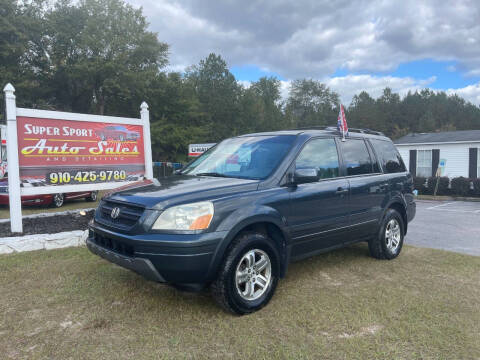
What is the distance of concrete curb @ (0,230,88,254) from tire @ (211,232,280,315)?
12.0 ft

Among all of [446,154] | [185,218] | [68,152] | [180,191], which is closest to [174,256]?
[185,218]

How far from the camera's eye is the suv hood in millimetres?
3186

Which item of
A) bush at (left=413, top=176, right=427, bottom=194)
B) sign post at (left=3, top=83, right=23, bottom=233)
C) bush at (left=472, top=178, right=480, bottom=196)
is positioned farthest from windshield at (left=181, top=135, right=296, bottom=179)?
bush at (left=413, top=176, right=427, bottom=194)

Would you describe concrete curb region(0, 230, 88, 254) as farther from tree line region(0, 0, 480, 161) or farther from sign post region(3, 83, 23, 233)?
tree line region(0, 0, 480, 161)

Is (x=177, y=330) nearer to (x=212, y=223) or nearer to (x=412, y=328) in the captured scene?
(x=212, y=223)

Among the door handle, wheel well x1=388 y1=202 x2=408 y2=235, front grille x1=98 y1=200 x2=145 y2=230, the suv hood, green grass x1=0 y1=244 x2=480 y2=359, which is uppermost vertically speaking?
the suv hood

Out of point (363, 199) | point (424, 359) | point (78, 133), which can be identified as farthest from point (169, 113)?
point (424, 359)

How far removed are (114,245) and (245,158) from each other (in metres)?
1.77

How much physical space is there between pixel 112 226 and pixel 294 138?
225 cm

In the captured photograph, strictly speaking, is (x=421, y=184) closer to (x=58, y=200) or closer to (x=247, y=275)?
(x=58, y=200)

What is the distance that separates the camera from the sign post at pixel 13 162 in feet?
20.2

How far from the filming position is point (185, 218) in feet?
10.1

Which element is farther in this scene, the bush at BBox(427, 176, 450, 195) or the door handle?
the bush at BBox(427, 176, 450, 195)

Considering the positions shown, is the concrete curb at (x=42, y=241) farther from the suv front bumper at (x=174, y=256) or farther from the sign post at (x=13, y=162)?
the suv front bumper at (x=174, y=256)
